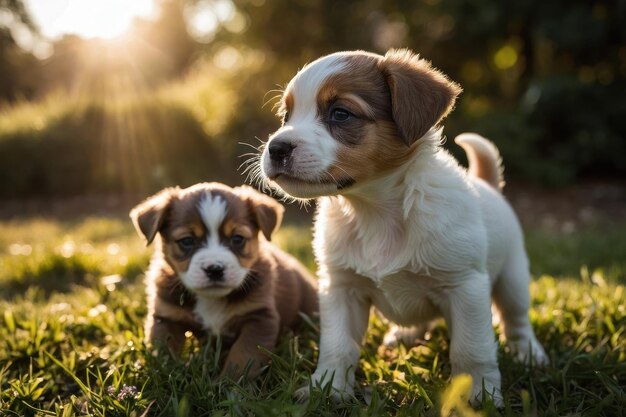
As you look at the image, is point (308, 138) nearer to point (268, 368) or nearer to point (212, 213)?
point (212, 213)

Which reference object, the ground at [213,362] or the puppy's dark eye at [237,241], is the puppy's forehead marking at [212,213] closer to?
the puppy's dark eye at [237,241]

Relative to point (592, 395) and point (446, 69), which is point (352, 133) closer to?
point (592, 395)

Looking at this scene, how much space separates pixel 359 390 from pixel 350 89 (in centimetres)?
165

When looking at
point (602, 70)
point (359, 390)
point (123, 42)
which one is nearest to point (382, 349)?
point (359, 390)

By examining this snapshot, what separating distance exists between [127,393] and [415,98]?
2.12m

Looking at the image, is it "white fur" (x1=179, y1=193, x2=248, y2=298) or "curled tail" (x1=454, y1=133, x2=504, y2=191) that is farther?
"curled tail" (x1=454, y1=133, x2=504, y2=191)

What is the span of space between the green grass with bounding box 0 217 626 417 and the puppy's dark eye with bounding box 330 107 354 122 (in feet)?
4.49

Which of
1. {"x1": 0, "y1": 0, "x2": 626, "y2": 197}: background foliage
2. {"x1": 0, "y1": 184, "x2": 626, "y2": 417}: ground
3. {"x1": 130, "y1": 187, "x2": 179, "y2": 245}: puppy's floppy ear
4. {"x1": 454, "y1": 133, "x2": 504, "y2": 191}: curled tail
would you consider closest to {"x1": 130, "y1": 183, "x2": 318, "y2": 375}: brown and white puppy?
{"x1": 130, "y1": 187, "x2": 179, "y2": 245}: puppy's floppy ear

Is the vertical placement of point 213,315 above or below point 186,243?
below

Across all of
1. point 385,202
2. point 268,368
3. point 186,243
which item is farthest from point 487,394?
point 186,243

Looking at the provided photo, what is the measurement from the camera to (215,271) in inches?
147

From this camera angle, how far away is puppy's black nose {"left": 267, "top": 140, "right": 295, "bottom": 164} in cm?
→ 303

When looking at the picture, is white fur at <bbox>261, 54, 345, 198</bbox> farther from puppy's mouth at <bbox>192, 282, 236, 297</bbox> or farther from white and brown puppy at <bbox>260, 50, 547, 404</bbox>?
puppy's mouth at <bbox>192, 282, 236, 297</bbox>

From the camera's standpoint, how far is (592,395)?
319 centimetres
